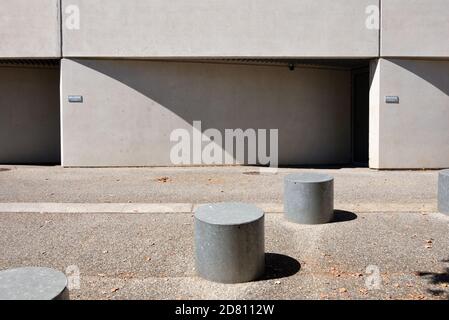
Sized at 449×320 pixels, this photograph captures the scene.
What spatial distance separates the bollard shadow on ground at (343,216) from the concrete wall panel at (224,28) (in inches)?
266

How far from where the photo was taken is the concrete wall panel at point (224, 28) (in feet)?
43.4

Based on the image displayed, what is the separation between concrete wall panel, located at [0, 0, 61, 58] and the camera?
13398 millimetres

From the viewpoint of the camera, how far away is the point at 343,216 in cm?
777

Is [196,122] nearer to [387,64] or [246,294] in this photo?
[387,64]

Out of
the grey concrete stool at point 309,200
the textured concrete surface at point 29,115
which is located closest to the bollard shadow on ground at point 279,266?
the grey concrete stool at point 309,200

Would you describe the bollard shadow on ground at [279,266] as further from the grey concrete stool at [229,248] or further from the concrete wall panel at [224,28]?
the concrete wall panel at [224,28]

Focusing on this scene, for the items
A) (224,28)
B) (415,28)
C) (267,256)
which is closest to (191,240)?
(267,256)

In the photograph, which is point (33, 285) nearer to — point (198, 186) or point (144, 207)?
point (144, 207)

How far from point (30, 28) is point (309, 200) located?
10908 mm

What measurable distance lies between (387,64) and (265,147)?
4.68m

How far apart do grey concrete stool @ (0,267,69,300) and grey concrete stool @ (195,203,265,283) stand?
5.67 ft
